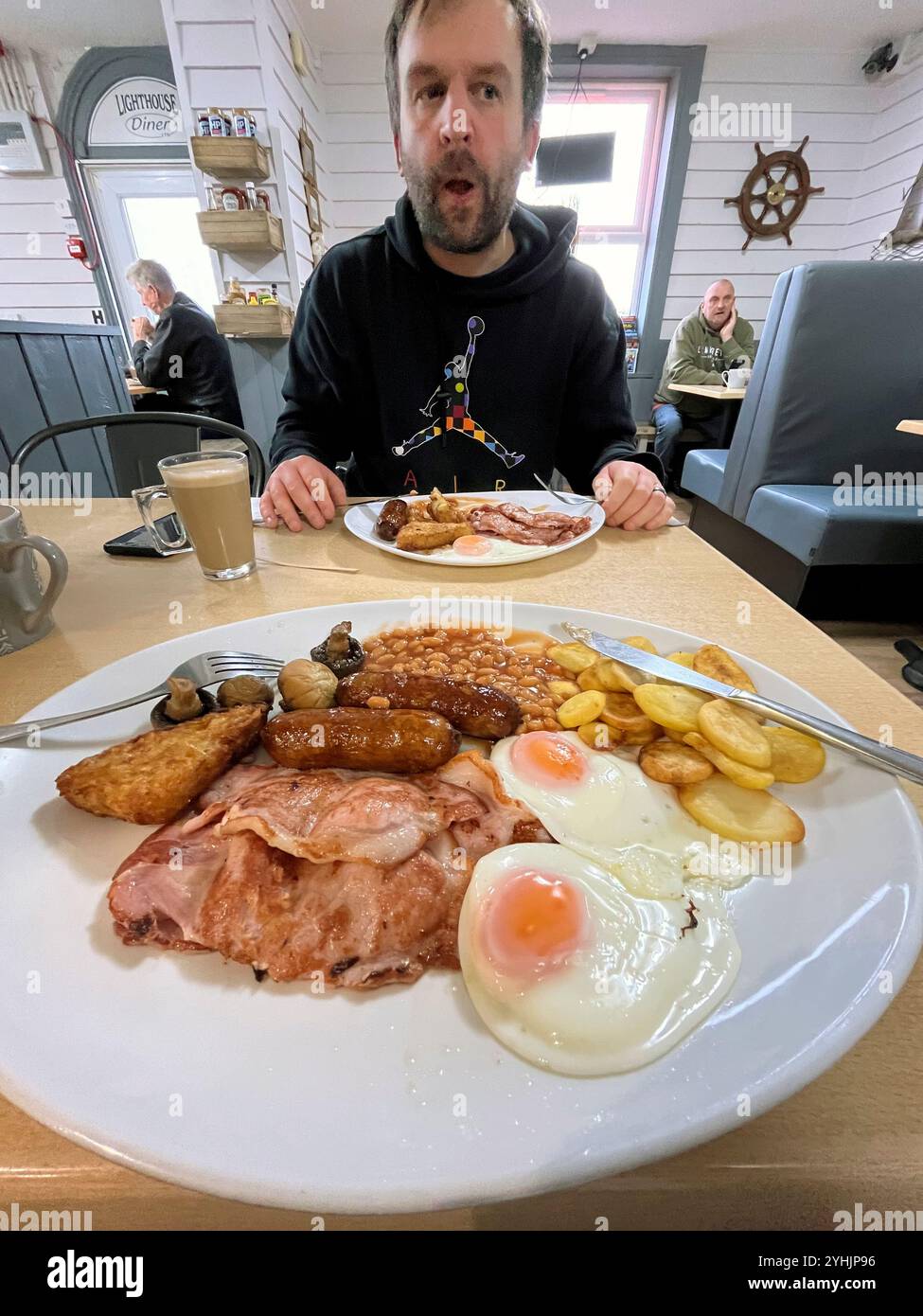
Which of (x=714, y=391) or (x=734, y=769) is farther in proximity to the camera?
(x=714, y=391)

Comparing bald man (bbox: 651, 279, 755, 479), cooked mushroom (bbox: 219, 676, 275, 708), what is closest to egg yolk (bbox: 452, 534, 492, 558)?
cooked mushroom (bbox: 219, 676, 275, 708)

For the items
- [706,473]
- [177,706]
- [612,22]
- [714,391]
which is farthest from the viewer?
[714,391]

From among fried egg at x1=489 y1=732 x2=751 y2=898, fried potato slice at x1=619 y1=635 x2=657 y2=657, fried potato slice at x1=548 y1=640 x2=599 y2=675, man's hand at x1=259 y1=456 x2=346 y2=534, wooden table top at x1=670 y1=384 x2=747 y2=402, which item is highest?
man's hand at x1=259 y1=456 x2=346 y2=534

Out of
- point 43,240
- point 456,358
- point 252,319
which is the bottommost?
point 456,358

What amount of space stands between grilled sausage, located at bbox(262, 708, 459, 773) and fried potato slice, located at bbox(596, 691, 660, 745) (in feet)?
0.86

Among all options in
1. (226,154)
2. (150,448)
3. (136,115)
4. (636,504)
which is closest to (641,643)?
(636,504)

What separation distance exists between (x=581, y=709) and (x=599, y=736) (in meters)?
0.05

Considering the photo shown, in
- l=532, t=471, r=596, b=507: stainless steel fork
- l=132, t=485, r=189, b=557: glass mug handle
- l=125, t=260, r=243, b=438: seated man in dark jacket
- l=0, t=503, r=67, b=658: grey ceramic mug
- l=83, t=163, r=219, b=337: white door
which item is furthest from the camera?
l=83, t=163, r=219, b=337: white door

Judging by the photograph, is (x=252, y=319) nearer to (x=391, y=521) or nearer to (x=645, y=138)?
(x=391, y=521)

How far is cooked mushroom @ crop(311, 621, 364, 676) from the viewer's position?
97 centimetres

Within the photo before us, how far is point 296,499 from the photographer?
167cm

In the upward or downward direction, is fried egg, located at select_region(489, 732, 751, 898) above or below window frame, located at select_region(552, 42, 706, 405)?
below

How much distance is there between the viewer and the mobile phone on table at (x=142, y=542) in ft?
4.84

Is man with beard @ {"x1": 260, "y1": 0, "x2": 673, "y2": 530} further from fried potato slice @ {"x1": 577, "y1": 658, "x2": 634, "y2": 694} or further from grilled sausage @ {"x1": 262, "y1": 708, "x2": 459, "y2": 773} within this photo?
grilled sausage @ {"x1": 262, "y1": 708, "x2": 459, "y2": 773}
